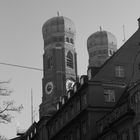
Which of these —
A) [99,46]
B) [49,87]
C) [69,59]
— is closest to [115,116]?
[49,87]

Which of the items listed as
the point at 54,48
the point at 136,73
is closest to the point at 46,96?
the point at 54,48

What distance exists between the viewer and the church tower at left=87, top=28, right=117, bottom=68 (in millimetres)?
165875

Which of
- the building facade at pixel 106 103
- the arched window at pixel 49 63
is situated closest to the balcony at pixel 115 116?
the building facade at pixel 106 103

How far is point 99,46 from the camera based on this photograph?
167375 mm

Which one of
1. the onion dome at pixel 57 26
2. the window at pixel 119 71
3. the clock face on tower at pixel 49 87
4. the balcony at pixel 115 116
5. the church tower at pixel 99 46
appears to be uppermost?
the onion dome at pixel 57 26

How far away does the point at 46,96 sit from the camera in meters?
160

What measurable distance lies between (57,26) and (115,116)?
119 metres

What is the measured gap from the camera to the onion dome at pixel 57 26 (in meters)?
172

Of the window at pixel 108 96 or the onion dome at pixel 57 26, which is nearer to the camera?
the window at pixel 108 96

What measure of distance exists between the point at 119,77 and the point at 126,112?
14394 mm

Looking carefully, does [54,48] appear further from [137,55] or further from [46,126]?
[137,55]

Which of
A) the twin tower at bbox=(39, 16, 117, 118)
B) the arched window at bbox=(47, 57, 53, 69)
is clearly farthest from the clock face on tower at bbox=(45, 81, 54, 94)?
the arched window at bbox=(47, 57, 53, 69)

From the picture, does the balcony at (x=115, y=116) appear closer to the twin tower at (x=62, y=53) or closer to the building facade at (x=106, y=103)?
the building facade at (x=106, y=103)

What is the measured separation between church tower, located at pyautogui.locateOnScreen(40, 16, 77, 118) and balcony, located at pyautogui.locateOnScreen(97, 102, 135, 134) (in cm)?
9781
